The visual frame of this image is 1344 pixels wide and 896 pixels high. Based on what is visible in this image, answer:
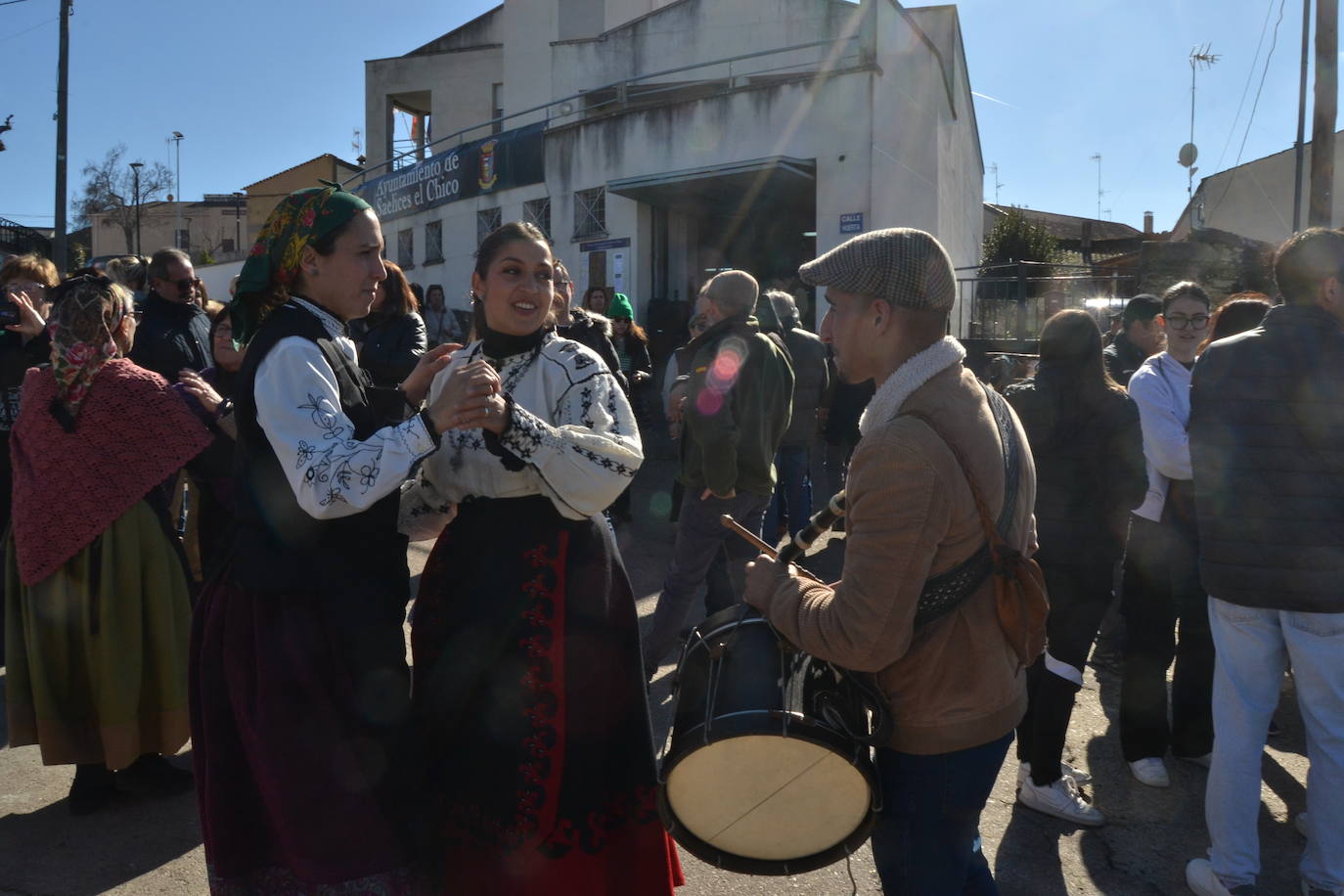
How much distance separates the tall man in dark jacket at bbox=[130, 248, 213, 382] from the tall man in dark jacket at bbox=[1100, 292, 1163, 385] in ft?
15.9

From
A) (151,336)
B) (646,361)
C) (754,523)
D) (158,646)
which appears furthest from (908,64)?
(158,646)

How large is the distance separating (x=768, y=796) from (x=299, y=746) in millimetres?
1025

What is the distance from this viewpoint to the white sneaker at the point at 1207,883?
2945 mm

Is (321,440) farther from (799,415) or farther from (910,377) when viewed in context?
(799,415)

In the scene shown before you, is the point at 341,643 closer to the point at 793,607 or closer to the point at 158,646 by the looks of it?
the point at 793,607

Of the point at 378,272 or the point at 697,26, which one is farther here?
the point at 697,26

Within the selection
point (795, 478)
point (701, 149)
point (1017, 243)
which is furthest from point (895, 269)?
point (1017, 243)

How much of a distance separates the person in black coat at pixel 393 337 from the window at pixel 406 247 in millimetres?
17047

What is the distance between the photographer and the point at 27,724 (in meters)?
3.62

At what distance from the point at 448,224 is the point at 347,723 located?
19.1 m

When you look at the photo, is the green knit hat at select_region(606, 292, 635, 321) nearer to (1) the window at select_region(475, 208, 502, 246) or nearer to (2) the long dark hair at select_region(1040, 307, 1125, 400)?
(2) the long dark hair at select_region(1040, 307, 1125, 400)

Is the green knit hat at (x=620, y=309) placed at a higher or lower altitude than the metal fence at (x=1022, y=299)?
lower

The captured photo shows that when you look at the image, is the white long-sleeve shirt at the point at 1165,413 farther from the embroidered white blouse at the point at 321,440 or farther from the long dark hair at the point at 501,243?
the embroidered white blouse at the point at 321,440

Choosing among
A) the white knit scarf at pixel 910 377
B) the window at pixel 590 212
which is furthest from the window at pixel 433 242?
the white knit scarf at pixel 910 377
